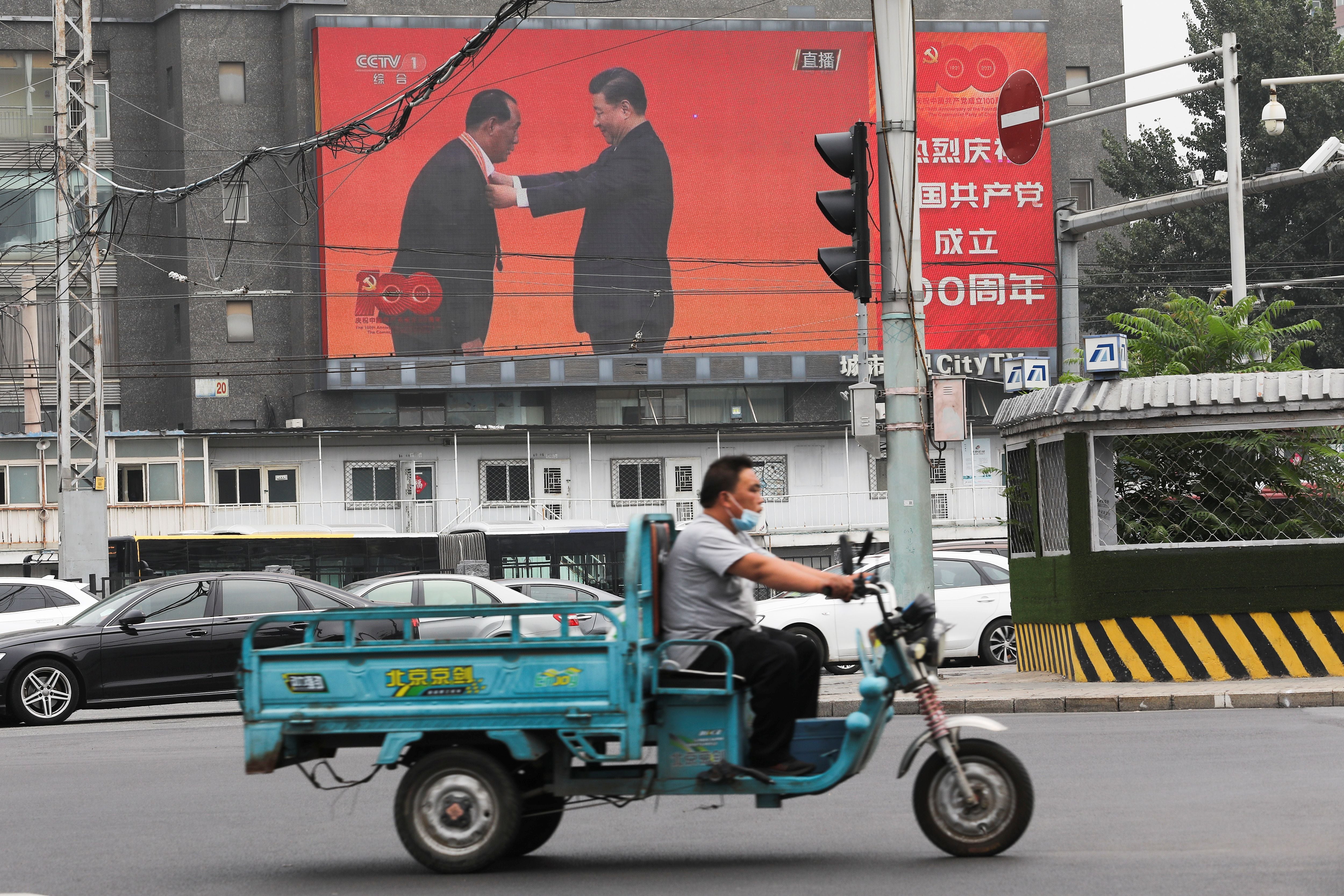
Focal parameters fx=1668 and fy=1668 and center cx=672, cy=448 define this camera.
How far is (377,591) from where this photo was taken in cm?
2022

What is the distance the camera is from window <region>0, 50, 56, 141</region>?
5366 cm

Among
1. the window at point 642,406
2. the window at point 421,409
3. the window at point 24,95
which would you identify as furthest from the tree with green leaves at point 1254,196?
the window at point 24,95

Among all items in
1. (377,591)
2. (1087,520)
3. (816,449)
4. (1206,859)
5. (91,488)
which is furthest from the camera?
(816,449)

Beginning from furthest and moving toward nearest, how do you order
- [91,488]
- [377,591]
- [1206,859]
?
[91,488] → [377,591] → [1206,859]

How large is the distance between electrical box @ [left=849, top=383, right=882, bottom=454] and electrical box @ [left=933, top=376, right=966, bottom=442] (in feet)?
2.07

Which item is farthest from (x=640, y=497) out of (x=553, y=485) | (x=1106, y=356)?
(x=1106, y=356)

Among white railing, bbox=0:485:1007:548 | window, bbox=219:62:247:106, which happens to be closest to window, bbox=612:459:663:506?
white railing, bbox=0:485:1007:548

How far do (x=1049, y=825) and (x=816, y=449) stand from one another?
Answer: 43889 millimetres

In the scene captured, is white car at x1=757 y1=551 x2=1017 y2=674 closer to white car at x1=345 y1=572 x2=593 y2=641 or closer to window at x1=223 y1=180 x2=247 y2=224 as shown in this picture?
white car at x1=345 y1=572 x2=593 y2=641

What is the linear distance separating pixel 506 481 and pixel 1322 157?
3172cm

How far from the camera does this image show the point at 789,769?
713 centimetres

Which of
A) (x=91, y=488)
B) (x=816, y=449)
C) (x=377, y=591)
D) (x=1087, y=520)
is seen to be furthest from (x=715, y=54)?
(x=1087, y=520)

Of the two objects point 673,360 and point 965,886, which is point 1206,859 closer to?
point 965,886

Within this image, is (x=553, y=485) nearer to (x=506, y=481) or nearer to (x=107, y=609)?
(x=506, y=481)
